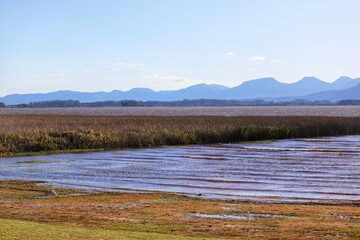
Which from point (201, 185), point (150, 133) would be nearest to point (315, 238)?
point (201, 185)

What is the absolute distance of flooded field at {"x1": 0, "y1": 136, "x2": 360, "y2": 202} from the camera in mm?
22516

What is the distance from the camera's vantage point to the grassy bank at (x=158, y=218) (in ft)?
38.8

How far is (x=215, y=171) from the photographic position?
29.3 metres

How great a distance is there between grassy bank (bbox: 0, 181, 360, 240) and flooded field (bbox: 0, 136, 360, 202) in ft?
9.00

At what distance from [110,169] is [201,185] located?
7187mm

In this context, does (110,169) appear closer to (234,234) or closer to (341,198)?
(341,198)

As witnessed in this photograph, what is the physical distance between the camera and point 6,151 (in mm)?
38031

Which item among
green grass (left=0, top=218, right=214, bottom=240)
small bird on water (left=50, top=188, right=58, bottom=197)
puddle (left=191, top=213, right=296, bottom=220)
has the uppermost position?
green grass (left=0, top=218, right=214, bottom=240)

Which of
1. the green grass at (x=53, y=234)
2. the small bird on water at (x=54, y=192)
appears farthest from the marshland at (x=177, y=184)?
Answer: the small bird on water at (x=54, y=192)

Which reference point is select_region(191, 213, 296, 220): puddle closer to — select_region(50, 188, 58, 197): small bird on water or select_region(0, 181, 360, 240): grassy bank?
select_region(0, 181, 360, 240): grassy bank

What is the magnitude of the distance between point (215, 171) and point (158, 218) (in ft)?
47.4

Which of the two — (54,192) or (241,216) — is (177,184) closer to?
(54,192)

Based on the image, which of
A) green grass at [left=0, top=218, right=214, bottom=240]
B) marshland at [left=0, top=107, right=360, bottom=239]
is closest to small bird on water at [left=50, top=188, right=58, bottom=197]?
marshland at [left=0, top=107, right=360, bottom=239]

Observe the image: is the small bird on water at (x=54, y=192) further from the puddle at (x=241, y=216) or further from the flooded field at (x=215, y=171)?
the puddle at (x=241, y=216)
